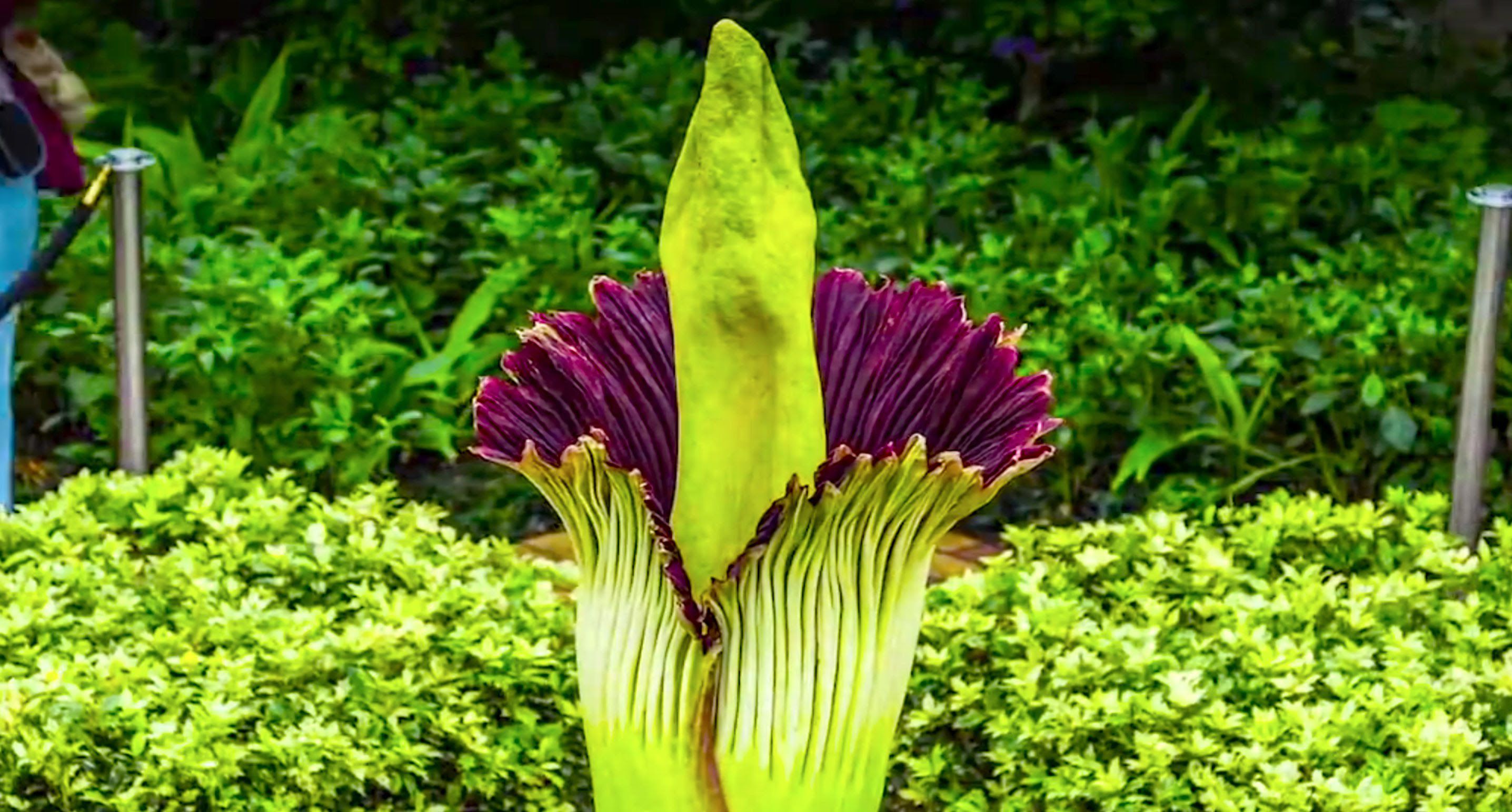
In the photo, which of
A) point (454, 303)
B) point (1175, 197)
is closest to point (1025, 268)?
point (1175, 197)

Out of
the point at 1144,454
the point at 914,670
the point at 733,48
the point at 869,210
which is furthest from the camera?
the point at 869,210

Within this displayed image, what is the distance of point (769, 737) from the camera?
229 cm

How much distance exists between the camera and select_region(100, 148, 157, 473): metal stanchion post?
14.9 feet

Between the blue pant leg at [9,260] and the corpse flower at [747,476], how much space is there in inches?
99.2

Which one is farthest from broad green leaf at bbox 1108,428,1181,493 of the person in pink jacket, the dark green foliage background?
the person in pink jacket

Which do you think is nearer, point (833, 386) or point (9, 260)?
point (833, 386)

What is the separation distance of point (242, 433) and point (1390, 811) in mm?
2969

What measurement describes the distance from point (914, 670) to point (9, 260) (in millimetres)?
2248

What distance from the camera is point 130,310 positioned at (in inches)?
Answer: 181

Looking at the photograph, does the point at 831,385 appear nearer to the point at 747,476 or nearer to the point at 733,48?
the point at 747,476

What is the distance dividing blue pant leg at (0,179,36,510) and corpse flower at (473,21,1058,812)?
2520 mm

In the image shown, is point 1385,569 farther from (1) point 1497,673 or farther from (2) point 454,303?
(2) point 454,303

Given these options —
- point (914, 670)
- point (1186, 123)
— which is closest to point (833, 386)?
point (914, 670)

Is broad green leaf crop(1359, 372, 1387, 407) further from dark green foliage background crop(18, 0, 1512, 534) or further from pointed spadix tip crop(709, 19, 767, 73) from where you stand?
pointed spadix tip crop(709, 19, 767, 73)
